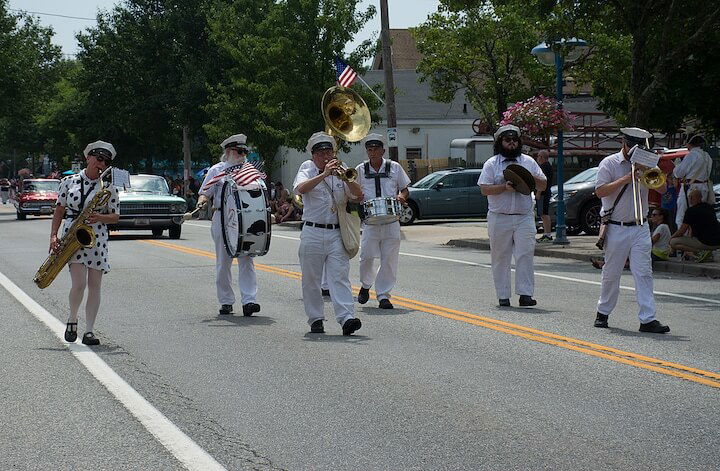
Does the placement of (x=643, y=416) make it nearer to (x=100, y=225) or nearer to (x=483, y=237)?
(x=100, y=225)

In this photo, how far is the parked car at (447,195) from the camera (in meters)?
37.5

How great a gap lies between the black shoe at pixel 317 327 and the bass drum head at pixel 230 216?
164cm

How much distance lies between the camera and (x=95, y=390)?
865cm

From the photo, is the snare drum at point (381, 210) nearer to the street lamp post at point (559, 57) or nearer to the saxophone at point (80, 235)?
the saxophone at point (80, 235)

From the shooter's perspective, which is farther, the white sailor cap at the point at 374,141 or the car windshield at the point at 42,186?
the car windshield at the point at 42,186

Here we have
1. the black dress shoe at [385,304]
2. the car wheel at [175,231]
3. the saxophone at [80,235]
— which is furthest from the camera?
the car wheel at [175,231]

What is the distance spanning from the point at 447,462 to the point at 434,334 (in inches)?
200

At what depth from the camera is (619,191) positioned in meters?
11.5

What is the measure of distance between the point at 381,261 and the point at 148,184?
61.5 feet

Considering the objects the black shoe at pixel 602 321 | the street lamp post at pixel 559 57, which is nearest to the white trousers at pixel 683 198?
the street lamp post at pixel 559 57

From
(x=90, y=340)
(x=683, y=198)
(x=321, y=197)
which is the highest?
(x=321, y=197)

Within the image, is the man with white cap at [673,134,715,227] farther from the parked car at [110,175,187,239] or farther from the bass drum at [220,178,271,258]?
the parked car at [110,175,187,239]

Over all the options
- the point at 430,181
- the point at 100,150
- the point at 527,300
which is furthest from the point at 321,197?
the point at 430,181

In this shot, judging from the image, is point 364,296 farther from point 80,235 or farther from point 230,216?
point 80,235
